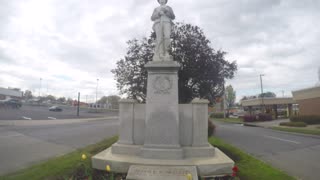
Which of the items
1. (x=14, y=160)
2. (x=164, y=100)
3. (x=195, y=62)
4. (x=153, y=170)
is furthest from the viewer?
(x=195, y=62)

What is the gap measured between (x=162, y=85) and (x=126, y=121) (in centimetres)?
163

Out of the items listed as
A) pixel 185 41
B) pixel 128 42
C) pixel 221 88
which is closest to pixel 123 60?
pixel 128 42

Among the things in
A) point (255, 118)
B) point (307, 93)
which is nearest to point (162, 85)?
point (307, 93)

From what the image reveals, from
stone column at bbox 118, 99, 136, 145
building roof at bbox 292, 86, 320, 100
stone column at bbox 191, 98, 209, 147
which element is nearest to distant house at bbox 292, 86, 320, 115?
building roof at bbox 292, 86, 320, 100

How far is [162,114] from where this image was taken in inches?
318

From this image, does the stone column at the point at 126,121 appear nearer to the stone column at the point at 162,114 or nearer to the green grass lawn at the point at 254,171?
the stone column at the point at 162,114

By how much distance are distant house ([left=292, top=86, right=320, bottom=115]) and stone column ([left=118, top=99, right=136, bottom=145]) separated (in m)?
37.9

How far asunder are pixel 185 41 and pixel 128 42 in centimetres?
479

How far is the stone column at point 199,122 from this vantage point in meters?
8.32

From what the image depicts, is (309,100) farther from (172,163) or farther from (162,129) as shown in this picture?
(172,163)

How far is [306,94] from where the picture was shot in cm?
4181

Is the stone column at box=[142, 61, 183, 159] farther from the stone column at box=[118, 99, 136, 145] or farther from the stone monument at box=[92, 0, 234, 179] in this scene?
the stone column at box=[118, 99, 136, 145]

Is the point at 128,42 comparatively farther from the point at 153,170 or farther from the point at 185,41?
the point at 153,170

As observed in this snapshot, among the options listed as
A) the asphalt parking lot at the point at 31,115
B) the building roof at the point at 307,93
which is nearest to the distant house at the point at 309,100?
the building roof at the point at 307,93
